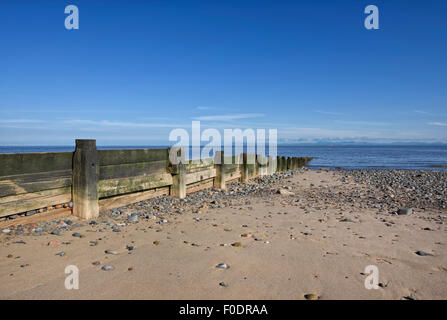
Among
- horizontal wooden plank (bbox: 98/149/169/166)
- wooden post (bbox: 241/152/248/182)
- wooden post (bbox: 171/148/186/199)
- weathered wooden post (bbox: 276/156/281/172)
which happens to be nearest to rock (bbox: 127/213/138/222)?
horizontal wooden plank (bbox: 98/149/169/166)

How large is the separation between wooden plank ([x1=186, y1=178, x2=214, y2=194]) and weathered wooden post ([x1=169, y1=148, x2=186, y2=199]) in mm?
837

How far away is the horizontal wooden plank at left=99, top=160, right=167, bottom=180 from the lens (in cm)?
606

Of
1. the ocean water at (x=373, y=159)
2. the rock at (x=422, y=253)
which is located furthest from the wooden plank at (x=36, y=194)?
the ocean water at (x=373, y=159)

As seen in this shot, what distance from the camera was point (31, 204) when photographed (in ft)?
16.0

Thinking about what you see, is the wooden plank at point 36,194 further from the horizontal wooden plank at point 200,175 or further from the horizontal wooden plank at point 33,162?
the horizontal wooden plank at point 200,175

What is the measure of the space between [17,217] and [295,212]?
18.1 ft

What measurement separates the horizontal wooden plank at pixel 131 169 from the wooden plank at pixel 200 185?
1.54 metres

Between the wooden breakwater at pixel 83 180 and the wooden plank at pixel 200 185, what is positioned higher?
the wooden breakwater at pixel 83 180

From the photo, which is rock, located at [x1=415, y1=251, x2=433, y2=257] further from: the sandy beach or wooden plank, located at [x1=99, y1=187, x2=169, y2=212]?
wooden plank, located at [x1=99, y1=187, x2=169, y2=212]

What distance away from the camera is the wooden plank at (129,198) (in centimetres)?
618

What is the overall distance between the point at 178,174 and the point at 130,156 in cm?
171
